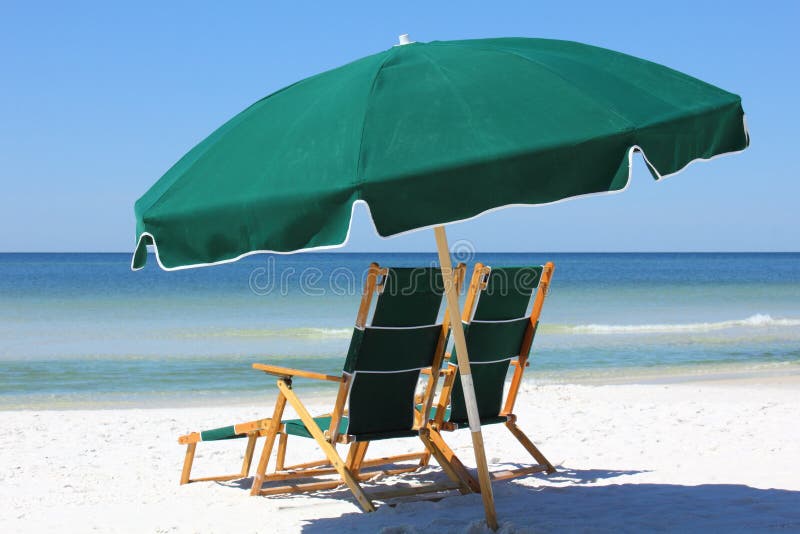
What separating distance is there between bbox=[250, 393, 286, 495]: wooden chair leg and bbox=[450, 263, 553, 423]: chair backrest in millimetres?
873

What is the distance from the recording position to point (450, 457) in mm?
4465

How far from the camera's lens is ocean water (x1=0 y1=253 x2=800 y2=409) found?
11.0m

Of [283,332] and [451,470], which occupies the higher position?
[451,470]

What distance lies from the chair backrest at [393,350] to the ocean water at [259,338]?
5.63m

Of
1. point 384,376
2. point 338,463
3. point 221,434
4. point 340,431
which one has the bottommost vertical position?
point 221,434

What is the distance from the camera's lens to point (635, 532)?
3734 millimetres

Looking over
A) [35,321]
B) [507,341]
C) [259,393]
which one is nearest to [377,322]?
[507,341]

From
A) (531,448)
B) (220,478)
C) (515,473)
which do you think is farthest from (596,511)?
(220,478)

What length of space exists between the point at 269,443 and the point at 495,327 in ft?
4.17

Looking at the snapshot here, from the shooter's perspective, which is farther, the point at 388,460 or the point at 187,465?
the point at 187,465

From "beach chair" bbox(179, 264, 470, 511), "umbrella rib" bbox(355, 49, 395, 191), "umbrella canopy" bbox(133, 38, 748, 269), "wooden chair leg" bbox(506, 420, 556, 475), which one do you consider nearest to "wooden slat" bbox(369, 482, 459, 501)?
"beach chair" bbox(179, 264, 470, 511)

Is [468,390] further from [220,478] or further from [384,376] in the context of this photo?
[220,478]

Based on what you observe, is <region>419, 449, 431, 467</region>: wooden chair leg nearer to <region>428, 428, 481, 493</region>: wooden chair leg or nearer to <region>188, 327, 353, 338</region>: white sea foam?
<region>428, 428, 481, 493</region>: wooden chair leg

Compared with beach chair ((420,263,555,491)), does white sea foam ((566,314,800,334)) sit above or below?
below
